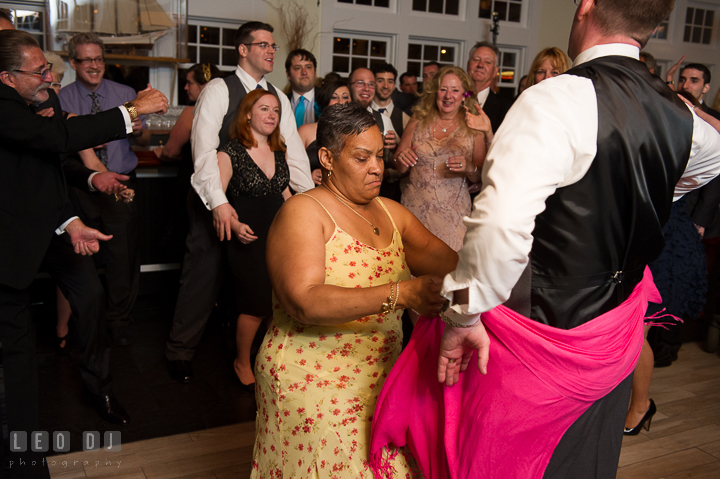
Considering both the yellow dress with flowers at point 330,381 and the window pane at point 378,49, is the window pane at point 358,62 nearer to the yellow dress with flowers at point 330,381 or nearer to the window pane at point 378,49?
the window pane at point 378,49

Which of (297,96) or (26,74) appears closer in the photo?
(26,74)

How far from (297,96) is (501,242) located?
3709 mm

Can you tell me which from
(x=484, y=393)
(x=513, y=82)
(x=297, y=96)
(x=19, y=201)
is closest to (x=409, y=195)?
(x=297, y=96)

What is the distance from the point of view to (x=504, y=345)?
1.28m

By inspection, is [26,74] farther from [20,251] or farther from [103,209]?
[103,209]

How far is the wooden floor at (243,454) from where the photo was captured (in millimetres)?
2402

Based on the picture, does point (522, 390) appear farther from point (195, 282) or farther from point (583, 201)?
point (195, 282)

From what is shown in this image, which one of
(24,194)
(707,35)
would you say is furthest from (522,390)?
(707,35)

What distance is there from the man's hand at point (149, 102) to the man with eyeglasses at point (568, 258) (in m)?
1.56

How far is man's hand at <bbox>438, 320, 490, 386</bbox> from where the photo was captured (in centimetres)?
125

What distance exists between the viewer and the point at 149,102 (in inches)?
89.5

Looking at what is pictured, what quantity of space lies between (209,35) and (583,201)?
6.58 metres

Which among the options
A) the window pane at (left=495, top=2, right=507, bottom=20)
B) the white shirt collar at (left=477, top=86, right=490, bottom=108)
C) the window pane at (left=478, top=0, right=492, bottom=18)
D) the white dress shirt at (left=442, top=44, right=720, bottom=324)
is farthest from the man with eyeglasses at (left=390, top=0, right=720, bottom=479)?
the window pane at (left=495, top=2, right=507, bottom=20)

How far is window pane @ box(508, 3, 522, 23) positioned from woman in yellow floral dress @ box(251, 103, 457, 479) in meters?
7.62
